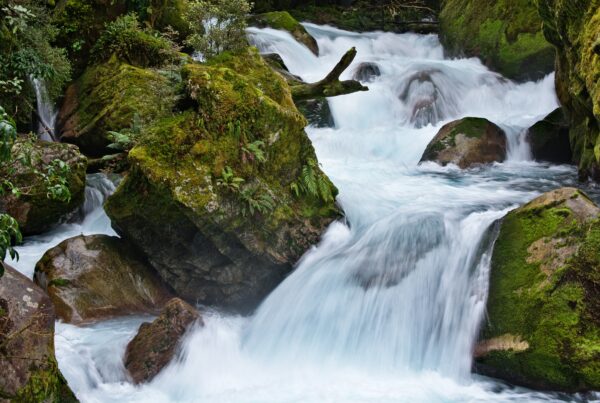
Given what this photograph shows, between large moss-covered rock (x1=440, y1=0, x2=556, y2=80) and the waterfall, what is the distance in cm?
1136

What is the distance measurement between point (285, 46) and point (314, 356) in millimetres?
12331

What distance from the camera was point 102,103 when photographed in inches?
403

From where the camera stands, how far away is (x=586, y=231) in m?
5.28

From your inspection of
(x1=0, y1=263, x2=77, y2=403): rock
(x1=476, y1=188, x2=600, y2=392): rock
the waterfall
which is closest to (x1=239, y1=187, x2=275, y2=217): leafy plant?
(x1=0, y1=263, x2=77, y2=403): rock

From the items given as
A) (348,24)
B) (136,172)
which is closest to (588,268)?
(136,172)

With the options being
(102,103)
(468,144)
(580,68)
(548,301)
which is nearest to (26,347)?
(548,301)

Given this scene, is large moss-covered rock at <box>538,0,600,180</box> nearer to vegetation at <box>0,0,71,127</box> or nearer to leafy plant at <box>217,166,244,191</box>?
leafy plant at <box>217,166,244,191</box>

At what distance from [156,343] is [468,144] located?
7.43 metres

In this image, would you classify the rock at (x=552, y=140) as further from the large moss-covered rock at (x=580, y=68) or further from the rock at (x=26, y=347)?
the rock at (x=26, y=347)

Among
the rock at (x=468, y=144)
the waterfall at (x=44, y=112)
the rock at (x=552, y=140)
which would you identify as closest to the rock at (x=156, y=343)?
the waterfall at (x=44, y=112)

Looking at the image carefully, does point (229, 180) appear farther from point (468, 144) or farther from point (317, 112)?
point (317, 112)

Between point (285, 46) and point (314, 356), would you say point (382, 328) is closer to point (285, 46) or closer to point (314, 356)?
point (314, 356)

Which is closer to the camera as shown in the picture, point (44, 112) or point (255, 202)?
point (255, 202)

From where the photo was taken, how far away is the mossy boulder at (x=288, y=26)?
56.7 feet
